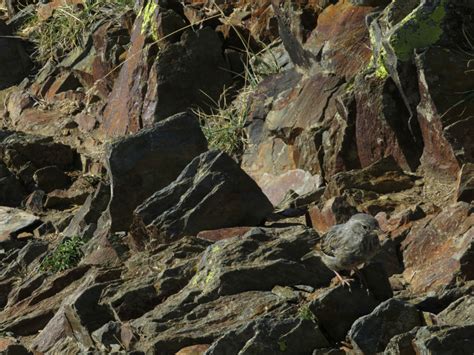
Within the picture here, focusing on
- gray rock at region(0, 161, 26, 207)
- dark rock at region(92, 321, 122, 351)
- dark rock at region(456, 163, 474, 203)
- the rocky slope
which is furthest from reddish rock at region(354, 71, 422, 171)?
gray rock at region(0, 161, 26, 207)

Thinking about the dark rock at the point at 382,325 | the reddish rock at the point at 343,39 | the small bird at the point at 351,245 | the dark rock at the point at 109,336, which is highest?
the reddish rock at the point at 343,39

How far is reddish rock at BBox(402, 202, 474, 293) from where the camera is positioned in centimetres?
803

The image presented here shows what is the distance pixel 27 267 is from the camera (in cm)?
1226

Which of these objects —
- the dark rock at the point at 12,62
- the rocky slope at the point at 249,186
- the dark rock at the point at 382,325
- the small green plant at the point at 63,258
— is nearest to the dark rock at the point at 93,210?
the rocky slope at the point at 249,186

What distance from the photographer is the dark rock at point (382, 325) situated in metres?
7.06

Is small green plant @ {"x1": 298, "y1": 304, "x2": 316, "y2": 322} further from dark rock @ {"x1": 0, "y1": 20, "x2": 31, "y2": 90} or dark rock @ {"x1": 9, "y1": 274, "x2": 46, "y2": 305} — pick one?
dark rock @ {"x1": 0, "y1": 20, "x2": 31, "y2": 90}

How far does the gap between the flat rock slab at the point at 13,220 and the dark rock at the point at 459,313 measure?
7.67 metres

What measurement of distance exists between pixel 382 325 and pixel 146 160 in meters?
5.08

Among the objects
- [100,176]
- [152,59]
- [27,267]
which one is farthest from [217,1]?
[27,267]

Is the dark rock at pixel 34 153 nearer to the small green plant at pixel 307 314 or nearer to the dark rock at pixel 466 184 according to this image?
the dark rock at pixel 466 184

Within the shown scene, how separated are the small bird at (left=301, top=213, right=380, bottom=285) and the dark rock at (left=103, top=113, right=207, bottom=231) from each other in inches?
157

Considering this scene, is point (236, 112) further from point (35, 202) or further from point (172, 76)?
point (35, 202)

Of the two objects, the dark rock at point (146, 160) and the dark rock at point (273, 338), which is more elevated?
the dark rock at point (146, 160)

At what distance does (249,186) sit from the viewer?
1070 cm
